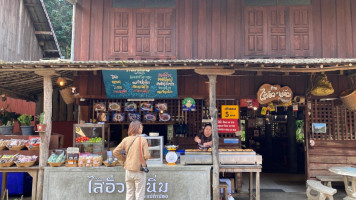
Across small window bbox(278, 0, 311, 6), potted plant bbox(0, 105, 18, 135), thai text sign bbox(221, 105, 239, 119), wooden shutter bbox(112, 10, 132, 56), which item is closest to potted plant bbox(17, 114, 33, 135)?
potted plant bbox(0, 105, 18, 135)

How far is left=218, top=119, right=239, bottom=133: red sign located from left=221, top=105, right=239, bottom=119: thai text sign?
14 centimetres

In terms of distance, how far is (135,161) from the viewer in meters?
6.25

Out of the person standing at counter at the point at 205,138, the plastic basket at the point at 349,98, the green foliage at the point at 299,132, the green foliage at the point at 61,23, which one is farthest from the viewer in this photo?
the green foliage at the point at 61,23

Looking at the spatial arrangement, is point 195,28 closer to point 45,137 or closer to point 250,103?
point 250,103

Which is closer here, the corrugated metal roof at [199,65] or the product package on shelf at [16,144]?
the corrugated metal roof at [199,65]

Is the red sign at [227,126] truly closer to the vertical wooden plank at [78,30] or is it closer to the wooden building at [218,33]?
the wooden building at [218,33]

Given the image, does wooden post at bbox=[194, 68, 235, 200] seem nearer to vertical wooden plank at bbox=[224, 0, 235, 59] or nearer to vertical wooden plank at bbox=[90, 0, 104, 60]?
vertical wooden plank at bbox=[224, 0, 235, 59]

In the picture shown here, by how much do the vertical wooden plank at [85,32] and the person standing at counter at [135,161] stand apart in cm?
512

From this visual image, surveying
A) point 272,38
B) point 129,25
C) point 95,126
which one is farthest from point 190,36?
point 95,126

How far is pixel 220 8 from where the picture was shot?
34.3ft

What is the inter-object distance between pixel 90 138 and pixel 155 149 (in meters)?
2.59

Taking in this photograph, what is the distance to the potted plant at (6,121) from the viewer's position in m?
8.87

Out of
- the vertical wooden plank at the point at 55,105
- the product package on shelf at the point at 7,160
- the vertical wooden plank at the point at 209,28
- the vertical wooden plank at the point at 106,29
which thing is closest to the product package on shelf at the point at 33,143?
the product package on shelf at the point at 7,160

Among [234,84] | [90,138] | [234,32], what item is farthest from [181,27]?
[90,138]
